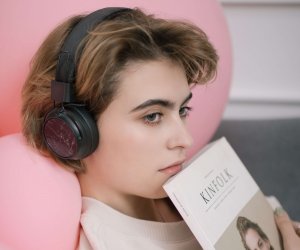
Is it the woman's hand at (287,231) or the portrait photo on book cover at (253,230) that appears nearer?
the portrait photo on book cover at (253,230)

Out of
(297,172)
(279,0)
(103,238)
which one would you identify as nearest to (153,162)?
(103,238)

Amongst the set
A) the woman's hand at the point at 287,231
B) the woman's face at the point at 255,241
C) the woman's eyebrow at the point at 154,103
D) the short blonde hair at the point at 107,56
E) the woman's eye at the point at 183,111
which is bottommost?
the woman's hand at the point at 287,231

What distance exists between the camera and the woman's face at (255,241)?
88cm

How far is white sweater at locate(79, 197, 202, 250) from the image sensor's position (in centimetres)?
82

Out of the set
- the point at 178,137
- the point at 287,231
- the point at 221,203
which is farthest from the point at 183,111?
the point at 287,231

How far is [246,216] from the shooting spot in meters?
0.93

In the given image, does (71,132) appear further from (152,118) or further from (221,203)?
(221,203)

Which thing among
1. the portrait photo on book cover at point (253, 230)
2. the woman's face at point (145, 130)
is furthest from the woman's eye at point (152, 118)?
the portrait photo on book cover at point (253, 230)

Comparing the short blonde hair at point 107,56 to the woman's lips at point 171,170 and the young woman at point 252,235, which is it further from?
the young woman at point 252,235

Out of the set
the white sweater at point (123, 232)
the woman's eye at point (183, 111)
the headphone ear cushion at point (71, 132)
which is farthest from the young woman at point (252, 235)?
the headphone ear cushion at point (71, 132)

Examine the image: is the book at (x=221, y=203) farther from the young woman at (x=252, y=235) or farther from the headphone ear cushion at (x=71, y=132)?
the headphone ear cushion at (x=71, y=132)

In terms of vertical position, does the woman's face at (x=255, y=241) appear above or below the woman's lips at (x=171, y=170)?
below

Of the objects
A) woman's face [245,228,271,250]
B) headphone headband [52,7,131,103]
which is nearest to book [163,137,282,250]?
woman's face [245,228,271,250]

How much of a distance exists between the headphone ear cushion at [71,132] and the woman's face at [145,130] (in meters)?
0.04
